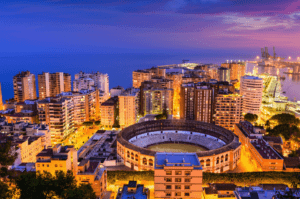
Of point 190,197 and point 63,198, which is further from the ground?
point 63,198

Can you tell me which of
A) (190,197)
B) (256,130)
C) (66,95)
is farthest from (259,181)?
(66,95)

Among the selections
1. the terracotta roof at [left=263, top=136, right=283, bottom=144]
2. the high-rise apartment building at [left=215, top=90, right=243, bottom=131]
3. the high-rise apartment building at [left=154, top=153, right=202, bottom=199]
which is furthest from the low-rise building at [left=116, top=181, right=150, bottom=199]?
the high-rise apartment building at [left=215, top=90, right=243, bottom=131]

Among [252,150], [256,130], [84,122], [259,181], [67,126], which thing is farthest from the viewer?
[84,122]

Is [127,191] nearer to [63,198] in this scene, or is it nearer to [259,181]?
[63,198]

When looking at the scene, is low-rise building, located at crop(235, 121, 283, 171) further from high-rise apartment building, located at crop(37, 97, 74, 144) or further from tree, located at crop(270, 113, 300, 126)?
high-rise apartment building, located at crop(37, 97, 74, 144)

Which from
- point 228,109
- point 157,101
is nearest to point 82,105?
point 157,101
